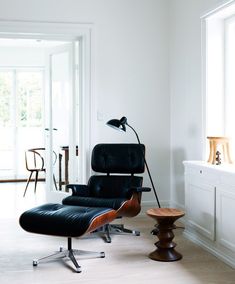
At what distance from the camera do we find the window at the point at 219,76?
14.6ft

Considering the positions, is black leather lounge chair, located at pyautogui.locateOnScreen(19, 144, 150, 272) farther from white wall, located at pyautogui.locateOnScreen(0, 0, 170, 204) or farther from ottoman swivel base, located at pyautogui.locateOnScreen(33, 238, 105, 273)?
white wall, located at pyautogui.locateOnScreen(0, 0, 170, 204)

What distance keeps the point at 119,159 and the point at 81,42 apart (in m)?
1.61

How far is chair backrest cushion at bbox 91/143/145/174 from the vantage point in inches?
190

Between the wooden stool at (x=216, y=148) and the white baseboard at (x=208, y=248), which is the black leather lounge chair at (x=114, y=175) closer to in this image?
the white baseboard at (x=208, y=248)

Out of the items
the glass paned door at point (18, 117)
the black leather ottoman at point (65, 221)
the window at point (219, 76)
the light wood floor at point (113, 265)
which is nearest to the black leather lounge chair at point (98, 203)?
→ the black leather ottoman at point (65, 221)

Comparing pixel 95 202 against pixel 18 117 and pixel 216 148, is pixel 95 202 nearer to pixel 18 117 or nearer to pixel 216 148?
pixel 216 148

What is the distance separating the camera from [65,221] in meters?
3.52

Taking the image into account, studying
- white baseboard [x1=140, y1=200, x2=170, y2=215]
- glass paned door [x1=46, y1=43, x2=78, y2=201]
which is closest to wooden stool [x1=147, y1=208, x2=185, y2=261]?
white baseboard [x1=140, y1=200, x2=170, y2=215]

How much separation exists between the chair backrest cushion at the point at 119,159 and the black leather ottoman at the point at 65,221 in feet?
3.30

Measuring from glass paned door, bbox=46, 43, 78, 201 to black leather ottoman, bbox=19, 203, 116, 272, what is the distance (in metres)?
1.91

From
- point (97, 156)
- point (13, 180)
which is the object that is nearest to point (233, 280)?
point (97, 156)

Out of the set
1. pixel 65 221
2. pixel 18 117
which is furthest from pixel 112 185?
pixel 18 117

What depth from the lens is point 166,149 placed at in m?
Result: 5.69

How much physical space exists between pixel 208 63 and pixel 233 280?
2164 millimetres
